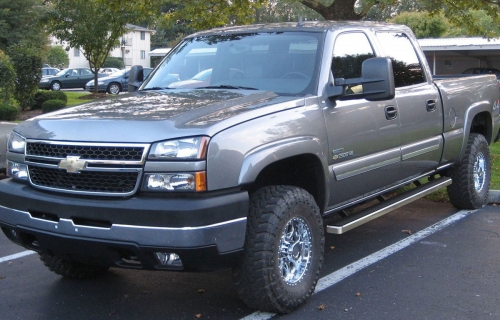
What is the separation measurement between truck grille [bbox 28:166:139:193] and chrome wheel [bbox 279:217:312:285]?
3.56ft

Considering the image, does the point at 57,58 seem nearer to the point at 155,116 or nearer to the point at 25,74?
the point at 25,74

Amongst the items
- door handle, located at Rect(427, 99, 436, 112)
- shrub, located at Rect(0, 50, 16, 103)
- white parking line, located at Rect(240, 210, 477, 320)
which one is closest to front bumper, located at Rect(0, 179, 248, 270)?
white parking line, located at Rect(240, 210, 477, 320)

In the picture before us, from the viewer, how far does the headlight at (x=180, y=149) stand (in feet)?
12.9

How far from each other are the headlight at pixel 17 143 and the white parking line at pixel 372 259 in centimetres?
188

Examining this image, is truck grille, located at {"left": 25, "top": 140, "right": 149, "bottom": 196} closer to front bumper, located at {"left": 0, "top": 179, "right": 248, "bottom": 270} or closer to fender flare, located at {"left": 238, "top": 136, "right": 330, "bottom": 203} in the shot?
front bumper, located at {"left": 0, "top": 179, "right": 248, "bottom": 270}

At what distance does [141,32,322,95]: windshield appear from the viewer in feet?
17.1

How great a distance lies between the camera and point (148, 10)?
1248 cm

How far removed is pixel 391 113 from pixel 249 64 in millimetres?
1278

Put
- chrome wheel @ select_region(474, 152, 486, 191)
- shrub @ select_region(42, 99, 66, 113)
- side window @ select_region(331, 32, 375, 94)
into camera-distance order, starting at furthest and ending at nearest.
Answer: shrub @ select_region(42, 99, 66, 113) < chrome wheel @ select_region(474, 152, 486, 191) < side window @ select_region(331, 32, 375, 94)

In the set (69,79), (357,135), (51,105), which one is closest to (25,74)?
(51,105)

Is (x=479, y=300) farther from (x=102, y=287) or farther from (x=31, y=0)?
(x=31, y=0)

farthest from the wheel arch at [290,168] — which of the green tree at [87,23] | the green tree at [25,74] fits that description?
the green tree at [87,23]

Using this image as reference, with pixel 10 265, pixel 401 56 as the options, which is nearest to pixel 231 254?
pixel 10 265

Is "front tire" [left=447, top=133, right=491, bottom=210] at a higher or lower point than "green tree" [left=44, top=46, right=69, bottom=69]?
higher
